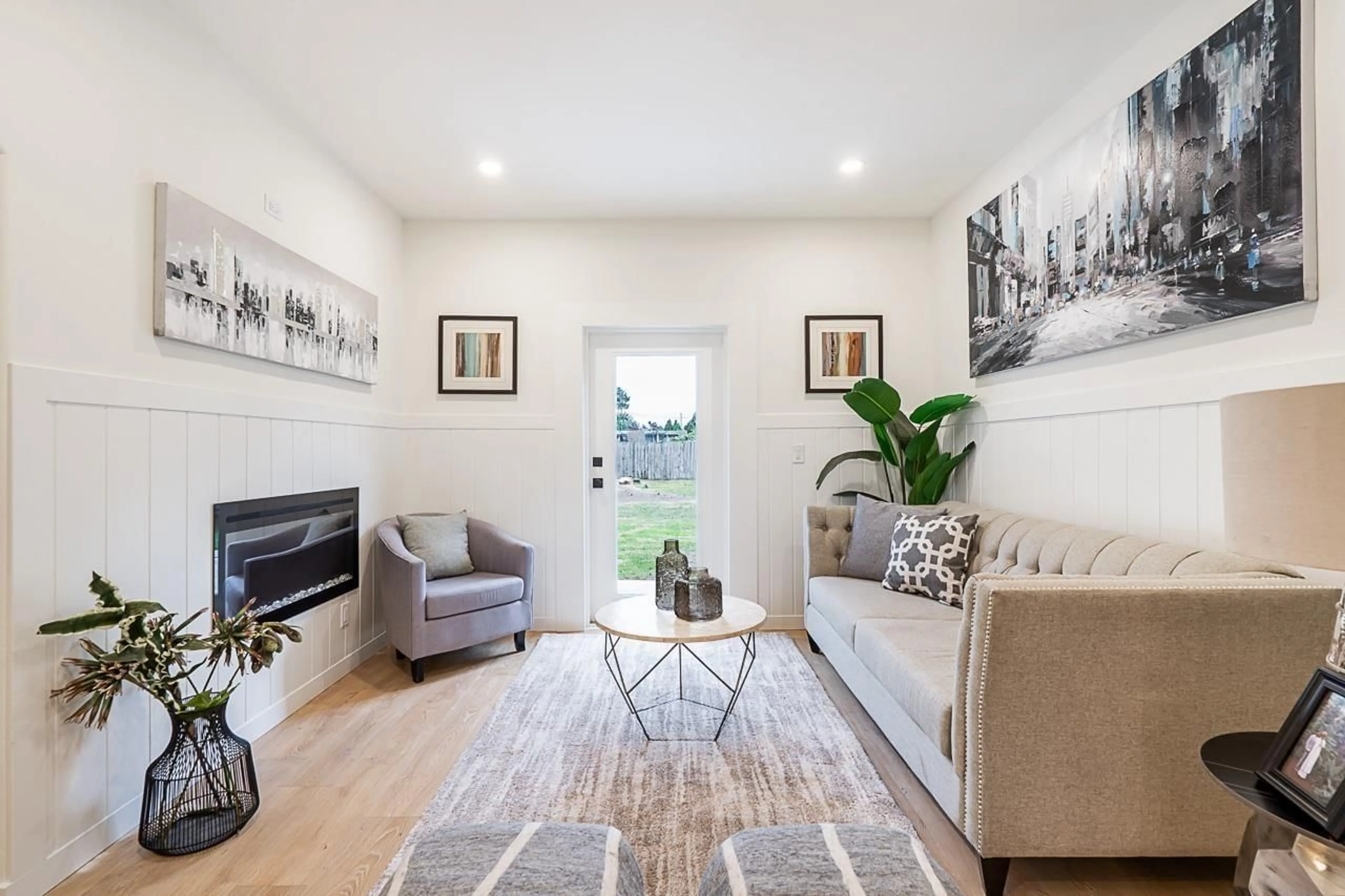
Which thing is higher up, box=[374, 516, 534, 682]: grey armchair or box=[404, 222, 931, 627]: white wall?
box=[404, 222, 931, 627]: white wall

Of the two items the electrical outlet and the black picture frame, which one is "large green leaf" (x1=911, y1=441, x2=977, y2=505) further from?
the electrical outlet

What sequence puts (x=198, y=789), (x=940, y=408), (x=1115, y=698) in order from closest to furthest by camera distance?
1. (x=1115, y=698)
2. (x=198, y=789)
3. (x=940, y=408)

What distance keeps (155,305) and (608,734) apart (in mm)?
2131

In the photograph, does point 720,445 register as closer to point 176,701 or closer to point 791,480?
point 791,480

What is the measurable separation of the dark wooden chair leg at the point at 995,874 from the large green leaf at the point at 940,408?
2.26 metres

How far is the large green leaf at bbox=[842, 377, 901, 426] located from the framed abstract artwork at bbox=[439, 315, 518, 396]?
203cm

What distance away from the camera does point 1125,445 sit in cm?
232

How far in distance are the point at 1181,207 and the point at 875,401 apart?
5.52 feet

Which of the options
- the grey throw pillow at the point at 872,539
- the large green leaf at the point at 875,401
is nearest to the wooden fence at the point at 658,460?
the large green leaf at the point at 875,401

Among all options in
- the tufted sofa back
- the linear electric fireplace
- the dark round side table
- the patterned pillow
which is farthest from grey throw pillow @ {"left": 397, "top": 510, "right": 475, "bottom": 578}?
the dark round side table

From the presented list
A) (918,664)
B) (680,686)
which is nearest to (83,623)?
(680,686)

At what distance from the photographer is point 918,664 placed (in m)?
1.98

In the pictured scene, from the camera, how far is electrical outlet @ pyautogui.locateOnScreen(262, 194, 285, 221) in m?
2.52

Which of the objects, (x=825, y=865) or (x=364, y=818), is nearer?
(x=825, y=865)
